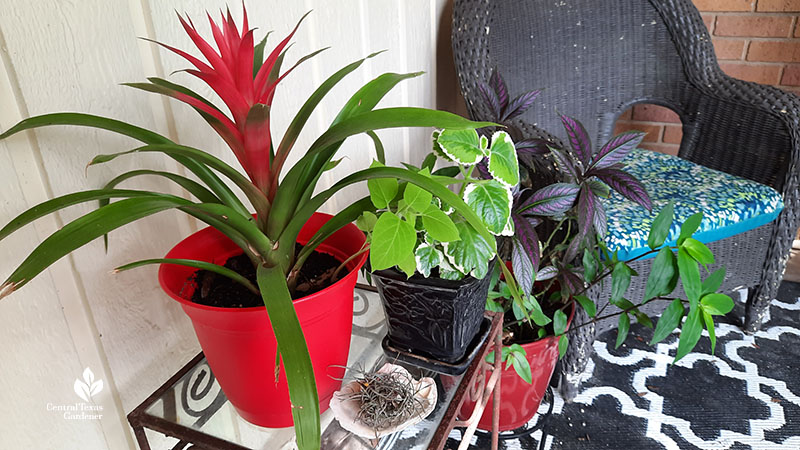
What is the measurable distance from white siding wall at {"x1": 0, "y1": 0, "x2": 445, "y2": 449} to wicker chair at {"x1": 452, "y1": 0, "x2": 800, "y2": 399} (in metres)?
0.85

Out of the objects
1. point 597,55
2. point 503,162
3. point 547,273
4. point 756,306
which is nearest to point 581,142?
point 547,273

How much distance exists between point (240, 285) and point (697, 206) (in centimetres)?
126

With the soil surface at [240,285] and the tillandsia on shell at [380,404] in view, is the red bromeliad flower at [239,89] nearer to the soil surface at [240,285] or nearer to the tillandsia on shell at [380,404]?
the soil surface at [240,285]

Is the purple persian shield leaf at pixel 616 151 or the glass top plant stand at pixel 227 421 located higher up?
the purple persian shield leaf at pixel 616 151

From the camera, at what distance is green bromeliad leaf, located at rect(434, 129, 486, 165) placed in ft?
2.15

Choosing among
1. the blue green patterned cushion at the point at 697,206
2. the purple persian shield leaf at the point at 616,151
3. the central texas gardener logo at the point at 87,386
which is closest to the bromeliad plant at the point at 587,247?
the purple persian shield leaf at the point at 616,151

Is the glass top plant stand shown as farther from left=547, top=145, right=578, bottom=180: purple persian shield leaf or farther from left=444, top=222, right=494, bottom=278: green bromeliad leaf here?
left=547, top=145, right=578, bottom=180: purple persian shield leaf

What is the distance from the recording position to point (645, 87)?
66.7 inches

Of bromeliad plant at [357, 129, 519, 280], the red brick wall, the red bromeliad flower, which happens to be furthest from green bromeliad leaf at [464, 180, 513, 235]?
the red brick wall

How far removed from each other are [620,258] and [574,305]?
0.56ft

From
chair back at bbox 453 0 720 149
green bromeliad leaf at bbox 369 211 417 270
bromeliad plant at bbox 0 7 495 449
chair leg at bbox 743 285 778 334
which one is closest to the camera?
bromeliad plant at bbox 0 7 495 449

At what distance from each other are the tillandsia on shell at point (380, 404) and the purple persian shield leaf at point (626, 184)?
1.77ft

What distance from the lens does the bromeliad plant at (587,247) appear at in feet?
3.10

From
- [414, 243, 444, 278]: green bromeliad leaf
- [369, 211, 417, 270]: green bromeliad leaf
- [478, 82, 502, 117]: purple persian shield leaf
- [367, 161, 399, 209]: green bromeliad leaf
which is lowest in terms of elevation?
[414, 243, 444, 278]: green bromeliad leaf
